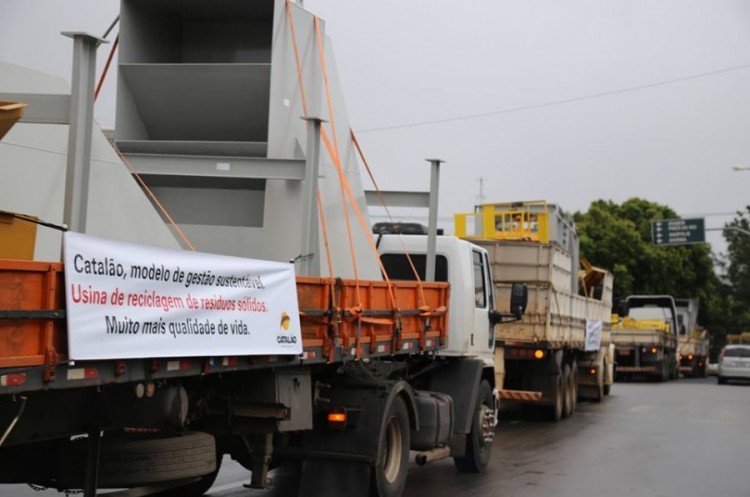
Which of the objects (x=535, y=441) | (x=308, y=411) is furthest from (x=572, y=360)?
(x=308, y=411)

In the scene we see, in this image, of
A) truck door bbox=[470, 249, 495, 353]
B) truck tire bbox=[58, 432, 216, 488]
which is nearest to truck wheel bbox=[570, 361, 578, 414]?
truck door bbox=[470, 249, 495, 353]

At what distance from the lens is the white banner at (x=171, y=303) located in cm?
457

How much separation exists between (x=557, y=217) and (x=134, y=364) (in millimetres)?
14287

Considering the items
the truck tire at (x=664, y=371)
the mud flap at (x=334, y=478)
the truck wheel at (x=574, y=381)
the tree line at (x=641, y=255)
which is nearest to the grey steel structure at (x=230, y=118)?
the mud flap at (x=334, y=478)

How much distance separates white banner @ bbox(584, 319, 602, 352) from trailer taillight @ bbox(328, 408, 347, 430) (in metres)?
12.4

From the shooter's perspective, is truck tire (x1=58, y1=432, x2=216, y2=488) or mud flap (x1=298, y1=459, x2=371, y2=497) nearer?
truck tire (x1=58, y1=432, x2=216, y2=488)

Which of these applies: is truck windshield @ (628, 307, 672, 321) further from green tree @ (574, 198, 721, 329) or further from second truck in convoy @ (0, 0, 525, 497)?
second truck in convoy @ (0, 0, 525, 497)

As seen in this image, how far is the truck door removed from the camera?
1095cm

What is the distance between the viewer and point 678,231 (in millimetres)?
49562

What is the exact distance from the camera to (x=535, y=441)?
14.0m

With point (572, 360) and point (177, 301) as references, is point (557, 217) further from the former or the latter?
point (177, 301)

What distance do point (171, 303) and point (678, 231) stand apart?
155 ft

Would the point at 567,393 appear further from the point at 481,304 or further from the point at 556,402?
the point at 481,304

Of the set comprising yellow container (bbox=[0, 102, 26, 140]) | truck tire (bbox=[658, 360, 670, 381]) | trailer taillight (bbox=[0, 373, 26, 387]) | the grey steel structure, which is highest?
the grey steel structure
